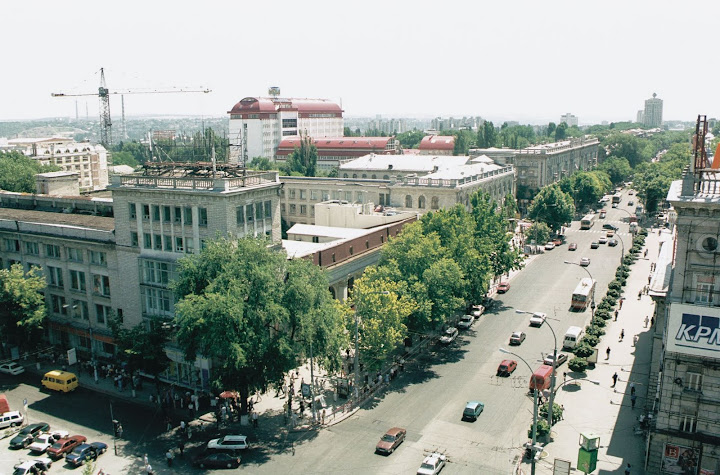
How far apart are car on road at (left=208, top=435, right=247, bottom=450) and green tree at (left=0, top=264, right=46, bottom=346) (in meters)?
28.1

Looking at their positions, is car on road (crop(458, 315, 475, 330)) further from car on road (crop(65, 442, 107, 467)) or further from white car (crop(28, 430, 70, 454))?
white car (crop(28, 430, 70, 454))

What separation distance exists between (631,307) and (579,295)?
24.2 feet

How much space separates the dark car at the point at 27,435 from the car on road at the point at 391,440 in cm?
2638

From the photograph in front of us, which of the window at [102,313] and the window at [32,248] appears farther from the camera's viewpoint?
the window at [32,248]

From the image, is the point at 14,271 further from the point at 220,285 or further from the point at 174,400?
the point at 220,285

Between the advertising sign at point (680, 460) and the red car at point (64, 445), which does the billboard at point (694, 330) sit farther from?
the red car at point (64, 445)

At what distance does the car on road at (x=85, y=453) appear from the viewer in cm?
4325

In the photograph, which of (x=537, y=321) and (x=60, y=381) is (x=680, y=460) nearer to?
(x=537, y=321)

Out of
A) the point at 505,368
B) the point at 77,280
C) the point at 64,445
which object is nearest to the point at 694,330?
the point at 505,368

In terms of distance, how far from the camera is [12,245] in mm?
69062

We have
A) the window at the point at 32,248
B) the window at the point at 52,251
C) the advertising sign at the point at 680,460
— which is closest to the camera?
the advertising sign at the point at 680,460

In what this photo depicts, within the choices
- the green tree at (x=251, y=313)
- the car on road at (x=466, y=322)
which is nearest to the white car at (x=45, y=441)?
the green tree at (x=251, y=313)

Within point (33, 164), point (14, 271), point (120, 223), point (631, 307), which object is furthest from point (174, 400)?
point (33, 164)

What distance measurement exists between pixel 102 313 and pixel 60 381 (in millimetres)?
9246
